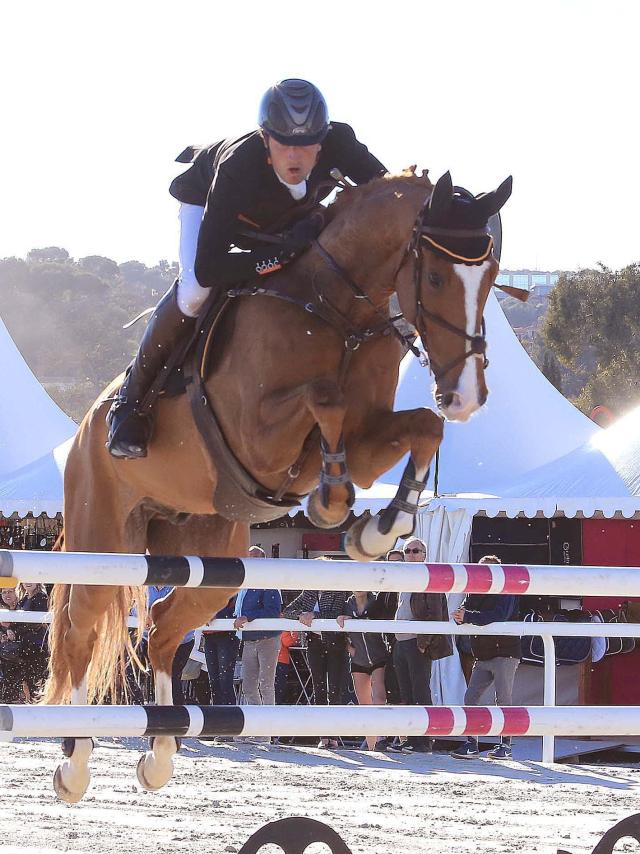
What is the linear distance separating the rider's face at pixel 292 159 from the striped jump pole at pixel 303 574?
1.71m

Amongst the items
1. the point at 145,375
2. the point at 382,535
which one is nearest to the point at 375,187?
the point at 145,375

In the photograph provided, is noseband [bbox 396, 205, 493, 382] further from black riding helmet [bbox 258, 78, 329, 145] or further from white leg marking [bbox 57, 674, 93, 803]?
white leg marking [bbox 57, 674, 93, 803]

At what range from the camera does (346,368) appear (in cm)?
492

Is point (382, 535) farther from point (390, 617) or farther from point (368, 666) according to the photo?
point (390, 617)

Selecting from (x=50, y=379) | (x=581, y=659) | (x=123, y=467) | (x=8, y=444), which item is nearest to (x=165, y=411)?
(x=123, y=467)

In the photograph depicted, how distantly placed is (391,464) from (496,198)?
3.45 ft

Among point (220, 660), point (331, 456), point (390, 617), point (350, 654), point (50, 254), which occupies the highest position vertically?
point (50, 254)

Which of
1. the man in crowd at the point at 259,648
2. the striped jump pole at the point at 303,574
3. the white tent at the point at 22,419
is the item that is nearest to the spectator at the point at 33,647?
the man in crowd at the point at 259,648

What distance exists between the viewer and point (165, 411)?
5.54 metres

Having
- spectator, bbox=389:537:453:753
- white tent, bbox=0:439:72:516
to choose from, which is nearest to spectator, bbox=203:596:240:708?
spectator, bbox=389:537:453:753

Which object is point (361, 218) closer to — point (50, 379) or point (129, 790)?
point (129, 790)

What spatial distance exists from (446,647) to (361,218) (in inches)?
275

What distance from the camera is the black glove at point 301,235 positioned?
5.11m

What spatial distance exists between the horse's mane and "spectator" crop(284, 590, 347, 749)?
22.8 feet
